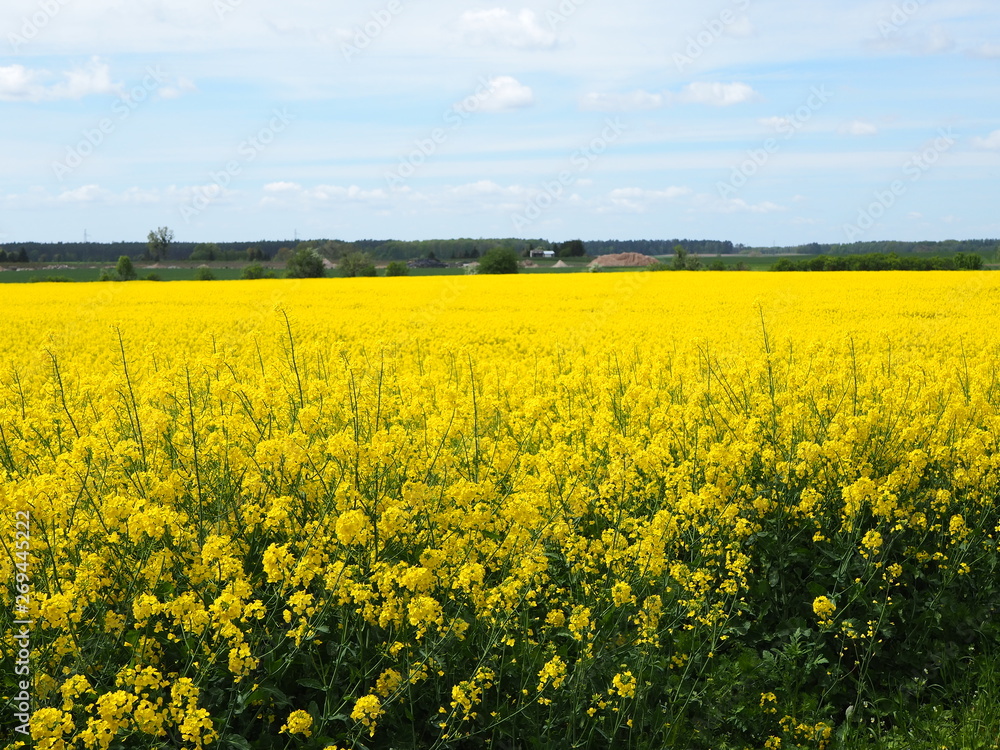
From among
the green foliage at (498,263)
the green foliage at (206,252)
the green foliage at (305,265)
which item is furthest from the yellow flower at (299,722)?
the green foliage at (206,252)

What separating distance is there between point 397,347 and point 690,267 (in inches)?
2029

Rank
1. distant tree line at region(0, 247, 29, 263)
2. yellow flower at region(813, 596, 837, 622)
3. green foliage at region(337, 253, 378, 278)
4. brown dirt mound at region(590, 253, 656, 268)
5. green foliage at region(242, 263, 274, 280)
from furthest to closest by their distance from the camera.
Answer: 1. brown dirt mound at region(590, 253, 656, 268)
2. distant tree line at region(0, 247, 29, 263)
3. green foliage at region(337, 253, 378, 278)
4. green foliage at region(242, 263, 274, 280)
5. yellow flower at region(813, 596, 837, 622)

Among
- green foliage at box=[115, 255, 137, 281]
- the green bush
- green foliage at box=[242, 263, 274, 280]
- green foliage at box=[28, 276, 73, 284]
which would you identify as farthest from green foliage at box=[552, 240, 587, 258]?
green foliage at box=[28, 276, 73, 284]

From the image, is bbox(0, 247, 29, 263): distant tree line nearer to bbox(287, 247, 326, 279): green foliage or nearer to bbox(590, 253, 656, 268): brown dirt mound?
bbox(287, 247, 326, 279): green foliage

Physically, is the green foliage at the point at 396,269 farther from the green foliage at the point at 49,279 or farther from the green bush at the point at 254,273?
the green foliage at the point at 49,279

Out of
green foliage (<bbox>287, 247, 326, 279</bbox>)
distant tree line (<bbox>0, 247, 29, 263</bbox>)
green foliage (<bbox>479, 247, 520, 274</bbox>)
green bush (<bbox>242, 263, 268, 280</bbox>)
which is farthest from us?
distant tree line (<bbox>0, 247, 29, 263</bbox>)

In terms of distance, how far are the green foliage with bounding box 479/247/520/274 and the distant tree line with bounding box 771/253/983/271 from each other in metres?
17.8

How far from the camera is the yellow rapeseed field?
3.95 metres

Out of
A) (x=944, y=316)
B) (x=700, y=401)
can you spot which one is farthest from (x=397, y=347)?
(x=944, y=316)

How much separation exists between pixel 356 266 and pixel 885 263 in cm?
3574

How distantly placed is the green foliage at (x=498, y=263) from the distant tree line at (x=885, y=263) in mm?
17756

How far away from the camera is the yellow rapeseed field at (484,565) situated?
3.95 m

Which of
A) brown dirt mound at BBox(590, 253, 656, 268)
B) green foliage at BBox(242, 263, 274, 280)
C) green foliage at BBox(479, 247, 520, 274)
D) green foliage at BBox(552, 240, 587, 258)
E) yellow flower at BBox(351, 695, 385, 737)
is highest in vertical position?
green foliage at BBox(552, 240, 587, 258)

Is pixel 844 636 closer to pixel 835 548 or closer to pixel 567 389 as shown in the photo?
pixel 835 548
